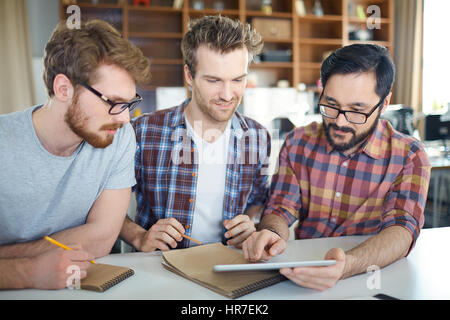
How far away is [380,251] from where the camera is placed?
1071 millimetres

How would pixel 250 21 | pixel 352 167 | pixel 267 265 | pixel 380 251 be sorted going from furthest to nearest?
pixel 250 21 < pixel 352 167 < pixel 380 251 < pixel 267 265

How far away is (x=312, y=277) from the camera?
885 millimetres

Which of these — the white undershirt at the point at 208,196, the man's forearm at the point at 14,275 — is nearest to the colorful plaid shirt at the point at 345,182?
the white undershirt at the point at 208,196

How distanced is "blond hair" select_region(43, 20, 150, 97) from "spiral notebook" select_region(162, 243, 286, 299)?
594 mm

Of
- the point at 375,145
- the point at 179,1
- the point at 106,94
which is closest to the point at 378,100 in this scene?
the point at 375,145

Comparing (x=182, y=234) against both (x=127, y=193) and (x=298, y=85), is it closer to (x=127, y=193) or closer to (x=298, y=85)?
(x=127, y=193)

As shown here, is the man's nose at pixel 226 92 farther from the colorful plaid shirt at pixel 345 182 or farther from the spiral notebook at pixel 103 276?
the spiral notebook at pixel 103 276

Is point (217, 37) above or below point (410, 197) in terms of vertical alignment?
above

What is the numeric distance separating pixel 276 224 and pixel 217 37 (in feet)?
2.52

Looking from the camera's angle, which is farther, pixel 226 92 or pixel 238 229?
pixel 226 92

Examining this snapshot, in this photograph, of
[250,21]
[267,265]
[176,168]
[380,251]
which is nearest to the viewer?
[267,265]

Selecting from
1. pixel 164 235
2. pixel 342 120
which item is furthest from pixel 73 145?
pixel 342 120

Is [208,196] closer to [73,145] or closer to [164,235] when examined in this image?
[164,235]

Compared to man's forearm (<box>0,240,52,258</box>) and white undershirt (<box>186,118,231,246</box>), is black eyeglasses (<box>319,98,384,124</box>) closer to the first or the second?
white undershirt (<box>186,118,231,246</box>)
